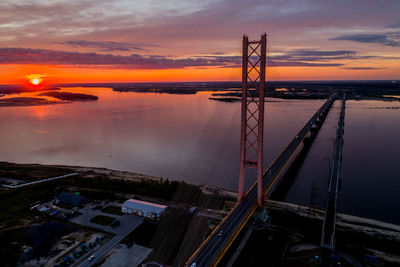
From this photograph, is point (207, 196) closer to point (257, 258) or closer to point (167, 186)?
point (167, 186)

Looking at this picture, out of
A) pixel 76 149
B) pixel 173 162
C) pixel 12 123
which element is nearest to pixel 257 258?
pixel 173 162

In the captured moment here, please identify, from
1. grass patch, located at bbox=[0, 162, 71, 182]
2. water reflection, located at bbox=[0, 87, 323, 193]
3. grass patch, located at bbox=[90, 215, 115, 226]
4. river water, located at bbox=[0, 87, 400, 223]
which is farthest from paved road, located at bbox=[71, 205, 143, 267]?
grass patch, located at bbox=[0, 162, 71, 182]

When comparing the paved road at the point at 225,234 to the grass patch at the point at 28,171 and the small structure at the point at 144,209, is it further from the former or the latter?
the grass patch at the point at 28,171

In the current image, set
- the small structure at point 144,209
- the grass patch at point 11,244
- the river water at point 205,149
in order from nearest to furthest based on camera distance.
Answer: the grass patch at point 11,244 → the small structure at point 144,209 → the river water at point 205,149

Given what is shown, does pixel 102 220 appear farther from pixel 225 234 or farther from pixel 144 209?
pixel 225 234

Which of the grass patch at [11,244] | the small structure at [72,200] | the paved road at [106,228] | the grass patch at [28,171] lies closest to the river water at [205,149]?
the grass patch at [28,171]

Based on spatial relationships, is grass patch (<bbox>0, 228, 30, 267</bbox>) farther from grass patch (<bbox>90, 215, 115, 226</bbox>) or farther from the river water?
the river water
